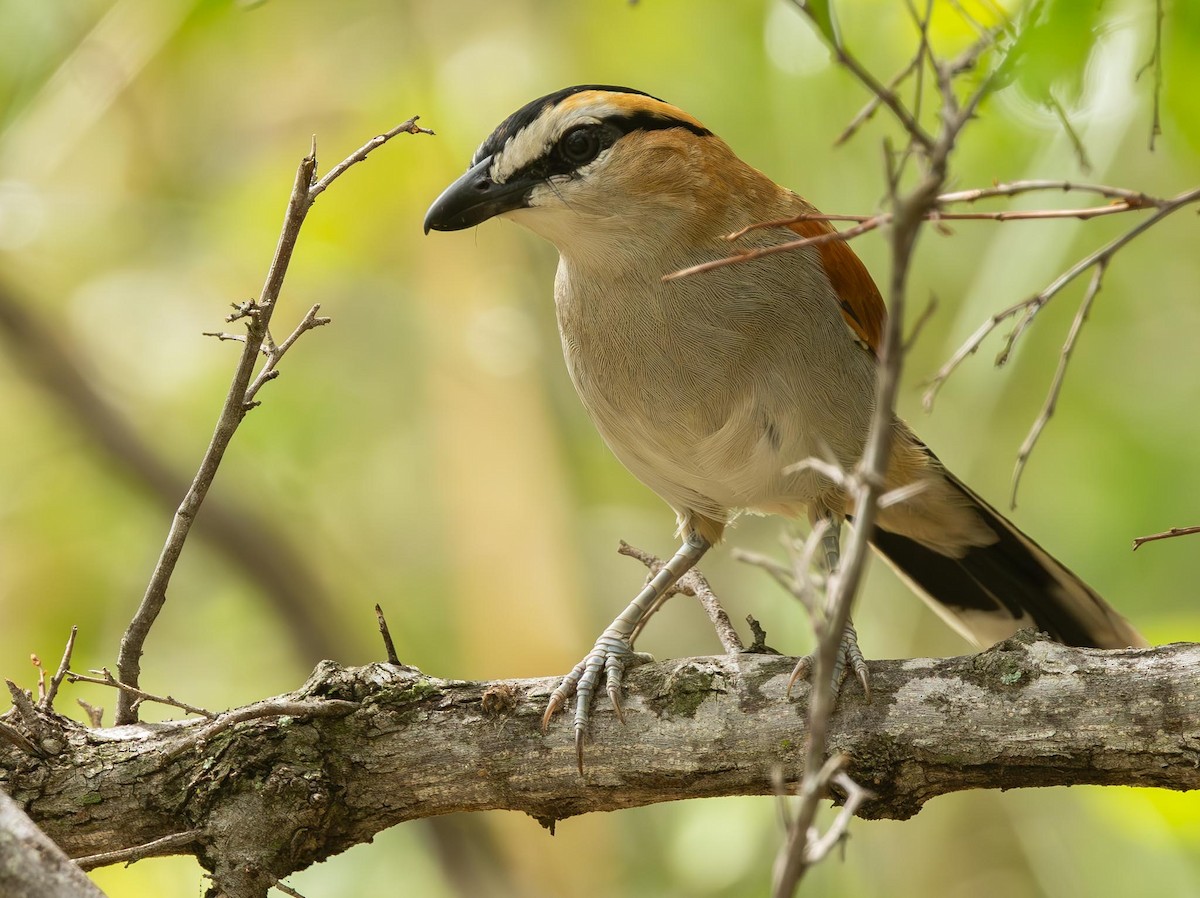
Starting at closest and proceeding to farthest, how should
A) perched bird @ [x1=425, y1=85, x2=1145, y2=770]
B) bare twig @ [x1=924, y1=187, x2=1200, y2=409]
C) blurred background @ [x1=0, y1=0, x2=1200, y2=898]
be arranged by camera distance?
bare twig @ [x1=924, y1=187, x2=1200, y2=409] → perched bird @ [x1=425, y1=85, x2=1145, y2=770] → blurred background @ [x1=0, y1=0, x2=1200, y2=898]

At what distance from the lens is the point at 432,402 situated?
18.6 ft

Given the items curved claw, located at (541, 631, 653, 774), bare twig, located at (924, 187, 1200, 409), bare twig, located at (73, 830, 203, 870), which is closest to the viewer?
bare twig, located at (924, 187, 1200, 409)

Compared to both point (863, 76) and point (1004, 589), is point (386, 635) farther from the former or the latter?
point (1004, 589)

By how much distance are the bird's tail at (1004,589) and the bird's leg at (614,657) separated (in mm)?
746

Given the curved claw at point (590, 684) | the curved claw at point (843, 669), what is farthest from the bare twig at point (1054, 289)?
the curved claw at point (590, 684)

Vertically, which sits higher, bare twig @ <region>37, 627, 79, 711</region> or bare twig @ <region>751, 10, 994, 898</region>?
bare twig @ <region>37, 627, 79, 711</region>

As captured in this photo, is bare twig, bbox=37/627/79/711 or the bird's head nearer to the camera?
bare twig, bbox=37/627/79/711

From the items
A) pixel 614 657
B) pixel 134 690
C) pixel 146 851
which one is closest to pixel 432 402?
pixel 614 657

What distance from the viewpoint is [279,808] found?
2289mm

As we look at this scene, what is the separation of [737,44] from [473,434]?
2.27 m

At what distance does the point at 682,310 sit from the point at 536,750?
1.10 meters

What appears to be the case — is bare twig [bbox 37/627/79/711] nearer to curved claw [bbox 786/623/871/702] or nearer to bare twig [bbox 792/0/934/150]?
curved claw [bbox 786/623/871/702]

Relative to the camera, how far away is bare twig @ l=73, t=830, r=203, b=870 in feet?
6.88

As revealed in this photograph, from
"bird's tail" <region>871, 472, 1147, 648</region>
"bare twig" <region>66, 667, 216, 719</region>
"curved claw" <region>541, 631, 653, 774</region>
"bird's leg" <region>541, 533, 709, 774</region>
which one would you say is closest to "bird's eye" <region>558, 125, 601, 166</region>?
"bird's leg" <region>541, 533, 709, 774</region>
